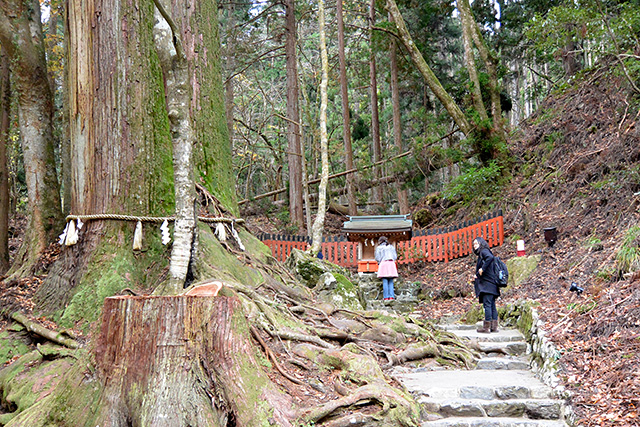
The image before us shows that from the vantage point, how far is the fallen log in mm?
4853

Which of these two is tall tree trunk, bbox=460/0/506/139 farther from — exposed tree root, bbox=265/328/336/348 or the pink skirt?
exposed tree root, bbox=265/328/336/348

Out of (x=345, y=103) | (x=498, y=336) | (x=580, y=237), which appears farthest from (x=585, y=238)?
(x=345, y=103)

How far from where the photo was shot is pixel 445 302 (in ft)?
39.8

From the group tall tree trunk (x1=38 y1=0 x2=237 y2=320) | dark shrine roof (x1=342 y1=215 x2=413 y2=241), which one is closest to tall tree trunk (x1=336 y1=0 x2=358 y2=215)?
dark shrine roof (x1=342 y1=215 x2=413 y2=241)

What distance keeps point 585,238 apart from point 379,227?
537 centimetres

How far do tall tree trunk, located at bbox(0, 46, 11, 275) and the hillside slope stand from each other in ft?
26.7

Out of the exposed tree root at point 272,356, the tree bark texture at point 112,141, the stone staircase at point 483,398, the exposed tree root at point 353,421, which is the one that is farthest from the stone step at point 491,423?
the tree bark texture at point 112,141

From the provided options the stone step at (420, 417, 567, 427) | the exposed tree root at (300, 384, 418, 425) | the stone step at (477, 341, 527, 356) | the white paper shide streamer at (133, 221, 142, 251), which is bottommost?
the stone step at (420, 417, 567, 427)

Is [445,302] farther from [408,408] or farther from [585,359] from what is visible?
[408,408]

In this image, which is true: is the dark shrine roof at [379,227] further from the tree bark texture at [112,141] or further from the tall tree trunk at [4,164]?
the tree bark texture at [112,141]

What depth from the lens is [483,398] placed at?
4.92 metres

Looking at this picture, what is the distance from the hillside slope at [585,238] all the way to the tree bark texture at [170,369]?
281 centimetres

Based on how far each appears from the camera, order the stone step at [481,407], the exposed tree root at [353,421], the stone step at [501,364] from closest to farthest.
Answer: the exposed tree root at [353,421] < the stone step at [481,407] < the stone step at [501,364]

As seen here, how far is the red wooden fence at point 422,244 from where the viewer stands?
48.9 feet
